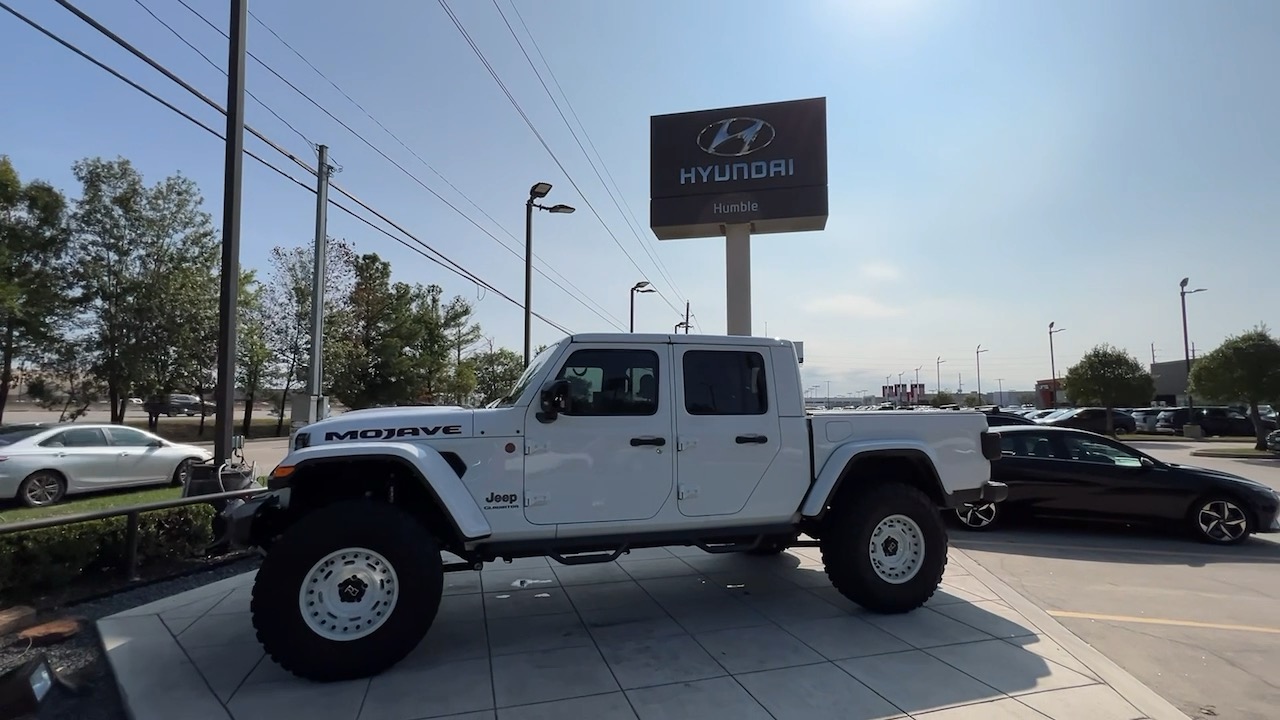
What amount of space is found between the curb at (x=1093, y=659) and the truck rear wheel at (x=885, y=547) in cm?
86

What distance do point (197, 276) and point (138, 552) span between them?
22734 millimetres

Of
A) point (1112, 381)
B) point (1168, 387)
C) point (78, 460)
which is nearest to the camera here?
point (78, 460)

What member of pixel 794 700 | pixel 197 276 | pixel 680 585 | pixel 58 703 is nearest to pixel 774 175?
pixel 680 585

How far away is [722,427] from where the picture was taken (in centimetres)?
471

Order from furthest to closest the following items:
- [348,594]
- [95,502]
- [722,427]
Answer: [95,502] < [722,427] < [348,594]

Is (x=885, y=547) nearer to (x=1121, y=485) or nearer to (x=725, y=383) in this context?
(x=725, y=383)

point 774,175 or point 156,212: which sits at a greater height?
point 156,212

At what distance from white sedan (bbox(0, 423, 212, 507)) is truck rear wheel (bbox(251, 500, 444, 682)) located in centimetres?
901

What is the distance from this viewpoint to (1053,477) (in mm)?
8336

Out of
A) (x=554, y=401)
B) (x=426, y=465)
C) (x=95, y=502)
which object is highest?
(x=554, y=401)

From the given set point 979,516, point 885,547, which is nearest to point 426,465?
point 885,547

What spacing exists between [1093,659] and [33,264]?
30514 mm

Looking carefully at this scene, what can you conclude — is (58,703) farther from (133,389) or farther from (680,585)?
(133,389)

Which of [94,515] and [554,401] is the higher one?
[554,401]
